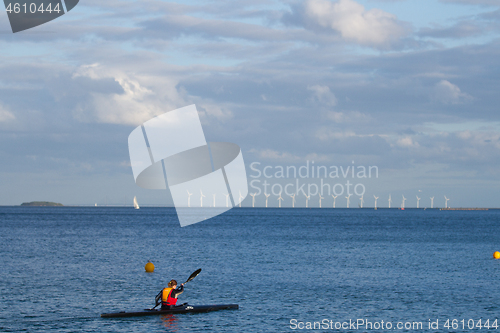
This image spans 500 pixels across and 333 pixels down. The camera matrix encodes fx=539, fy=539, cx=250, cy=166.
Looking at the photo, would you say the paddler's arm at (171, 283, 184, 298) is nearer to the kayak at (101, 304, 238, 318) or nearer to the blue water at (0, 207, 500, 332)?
the kayak at (101, 304, 238, 318)

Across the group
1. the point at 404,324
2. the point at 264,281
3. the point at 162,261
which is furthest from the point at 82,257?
the point at 404,324

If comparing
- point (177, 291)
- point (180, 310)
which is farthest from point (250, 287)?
point (180, 310)

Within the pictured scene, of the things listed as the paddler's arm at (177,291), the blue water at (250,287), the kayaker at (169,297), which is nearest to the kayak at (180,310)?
the kayaker at (169,297)

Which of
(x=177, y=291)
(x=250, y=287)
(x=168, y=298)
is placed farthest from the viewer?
(x=250, y=287)

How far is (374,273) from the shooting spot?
62.6 m

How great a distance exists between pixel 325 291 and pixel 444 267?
27121 millimetres

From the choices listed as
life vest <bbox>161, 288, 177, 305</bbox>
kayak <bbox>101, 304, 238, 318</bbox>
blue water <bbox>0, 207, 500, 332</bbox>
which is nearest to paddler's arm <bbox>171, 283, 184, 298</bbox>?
life vest <bbox>161, 288, 177, 305</bbox>

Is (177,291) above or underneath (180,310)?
above

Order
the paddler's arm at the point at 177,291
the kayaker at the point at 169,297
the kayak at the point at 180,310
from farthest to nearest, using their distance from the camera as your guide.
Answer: the paddler's arm at the point at 177,291 → the kayaker at the point at 169,297 → the kayak at the point at 180,310

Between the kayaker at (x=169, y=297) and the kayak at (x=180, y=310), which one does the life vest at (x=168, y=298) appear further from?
the kayak at (x=180, y=310)

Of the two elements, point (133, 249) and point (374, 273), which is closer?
point (374, 273)

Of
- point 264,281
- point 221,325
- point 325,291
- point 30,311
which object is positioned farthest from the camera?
point 264,281

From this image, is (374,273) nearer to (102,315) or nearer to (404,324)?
(404,324)

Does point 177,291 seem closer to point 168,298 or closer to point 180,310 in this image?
point 168,298
